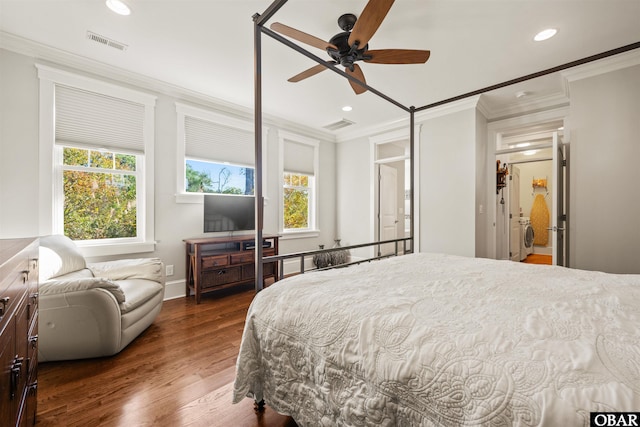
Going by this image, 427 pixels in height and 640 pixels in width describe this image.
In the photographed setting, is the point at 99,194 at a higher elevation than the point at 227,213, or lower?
higher

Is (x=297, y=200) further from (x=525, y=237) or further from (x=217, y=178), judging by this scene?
(x=525, y=237)

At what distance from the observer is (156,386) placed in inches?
68.0

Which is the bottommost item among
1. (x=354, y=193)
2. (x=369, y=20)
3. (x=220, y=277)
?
(x=220, y=277)

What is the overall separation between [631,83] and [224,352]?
15.4 feet

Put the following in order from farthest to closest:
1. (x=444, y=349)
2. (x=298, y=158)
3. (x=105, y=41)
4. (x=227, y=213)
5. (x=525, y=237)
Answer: (x=525, y=237)
(x=298, y=158)
(x=227, y=213)
(x=105, y=41)
(x=444, y=349)

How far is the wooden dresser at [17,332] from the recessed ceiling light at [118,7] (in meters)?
1.89

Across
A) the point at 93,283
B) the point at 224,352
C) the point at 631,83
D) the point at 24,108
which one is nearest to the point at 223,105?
the point at 24,108

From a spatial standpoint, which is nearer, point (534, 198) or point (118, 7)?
point (118, 7)

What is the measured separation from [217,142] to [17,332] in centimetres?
330

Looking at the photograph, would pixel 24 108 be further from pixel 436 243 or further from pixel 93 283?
pixel 436 243

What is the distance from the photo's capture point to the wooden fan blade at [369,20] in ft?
5.14

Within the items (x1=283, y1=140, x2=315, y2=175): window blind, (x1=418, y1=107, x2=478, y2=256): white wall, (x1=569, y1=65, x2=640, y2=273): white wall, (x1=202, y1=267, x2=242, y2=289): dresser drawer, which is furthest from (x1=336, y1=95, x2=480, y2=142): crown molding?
(x1=202, y1=267, x2=242, y2=289): dresser drawer

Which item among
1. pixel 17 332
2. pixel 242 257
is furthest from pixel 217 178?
pixel 17 332

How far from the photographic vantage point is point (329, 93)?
3615 millimetres
